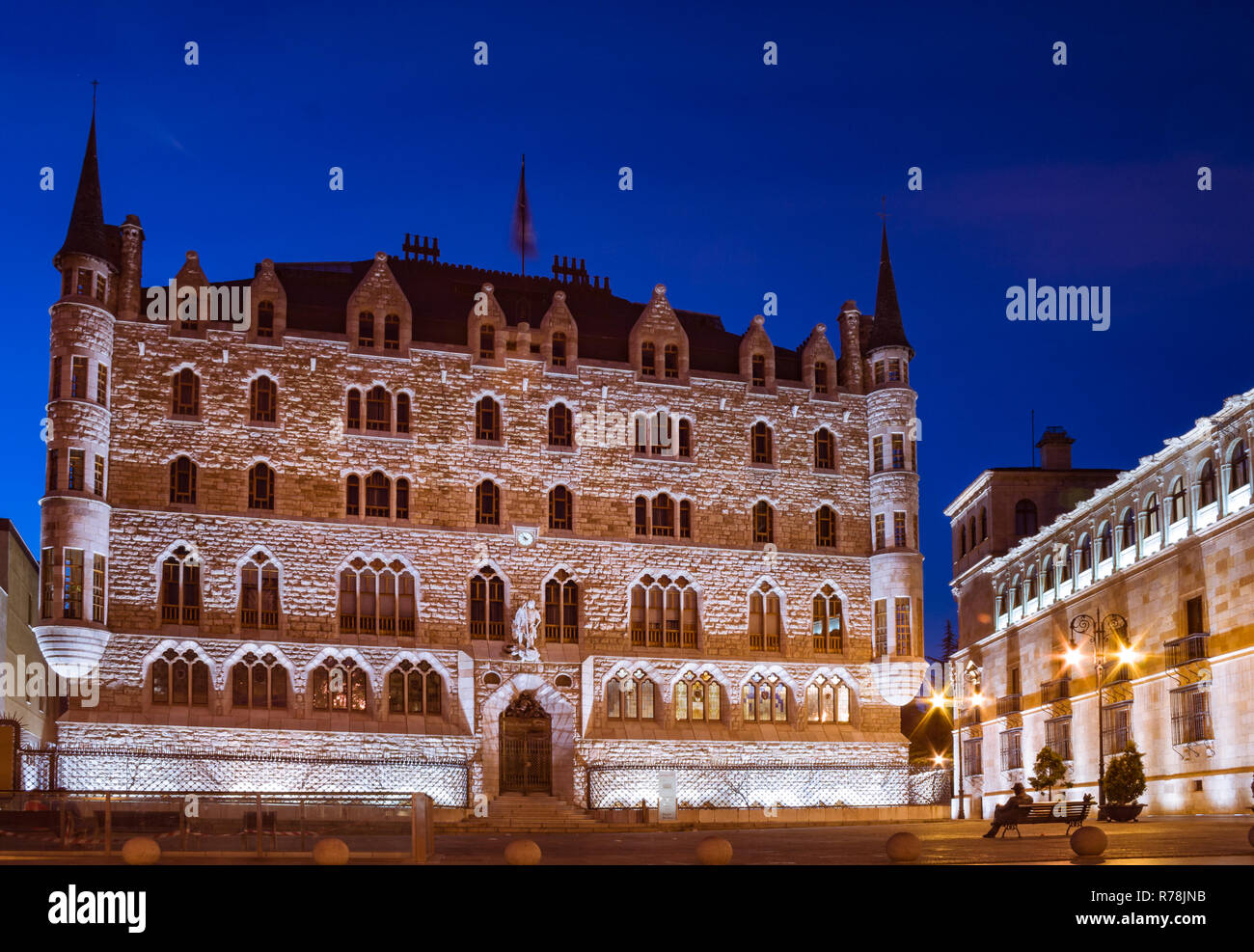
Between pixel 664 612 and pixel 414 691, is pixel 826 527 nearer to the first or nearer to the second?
pixel 664 612

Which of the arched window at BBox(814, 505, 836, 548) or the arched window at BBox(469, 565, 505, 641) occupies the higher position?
the arched window at BBox(814, 505, 836, 548)

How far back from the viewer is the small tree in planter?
47.9 m

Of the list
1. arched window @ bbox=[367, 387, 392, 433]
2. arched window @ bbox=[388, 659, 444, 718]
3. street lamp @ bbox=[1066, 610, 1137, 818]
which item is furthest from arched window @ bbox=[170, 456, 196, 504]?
street lamp @ bbox=[1066, 610, 1137, 818]

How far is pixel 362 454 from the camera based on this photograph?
170 ft

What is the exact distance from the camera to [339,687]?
1972 inches

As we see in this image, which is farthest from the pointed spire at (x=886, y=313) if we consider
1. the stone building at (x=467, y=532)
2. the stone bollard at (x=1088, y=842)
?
the stone bollard at (x=1088, y=842)

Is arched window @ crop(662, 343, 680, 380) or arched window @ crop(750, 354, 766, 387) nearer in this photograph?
arched window @ crop(662, 343, 680, 380)

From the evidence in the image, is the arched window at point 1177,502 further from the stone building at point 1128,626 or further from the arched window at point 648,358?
the arched window at point 648,358

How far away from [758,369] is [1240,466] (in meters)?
22.6

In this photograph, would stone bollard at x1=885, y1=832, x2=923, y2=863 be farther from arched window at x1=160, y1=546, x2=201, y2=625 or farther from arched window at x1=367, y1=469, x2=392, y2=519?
arched window at x1=160, y1=546, x2=201, y2=625

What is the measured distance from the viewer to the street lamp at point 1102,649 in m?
39.6

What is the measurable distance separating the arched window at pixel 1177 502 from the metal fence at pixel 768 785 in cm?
1662

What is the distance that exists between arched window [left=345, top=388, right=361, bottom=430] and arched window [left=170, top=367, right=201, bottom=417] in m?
5.15
